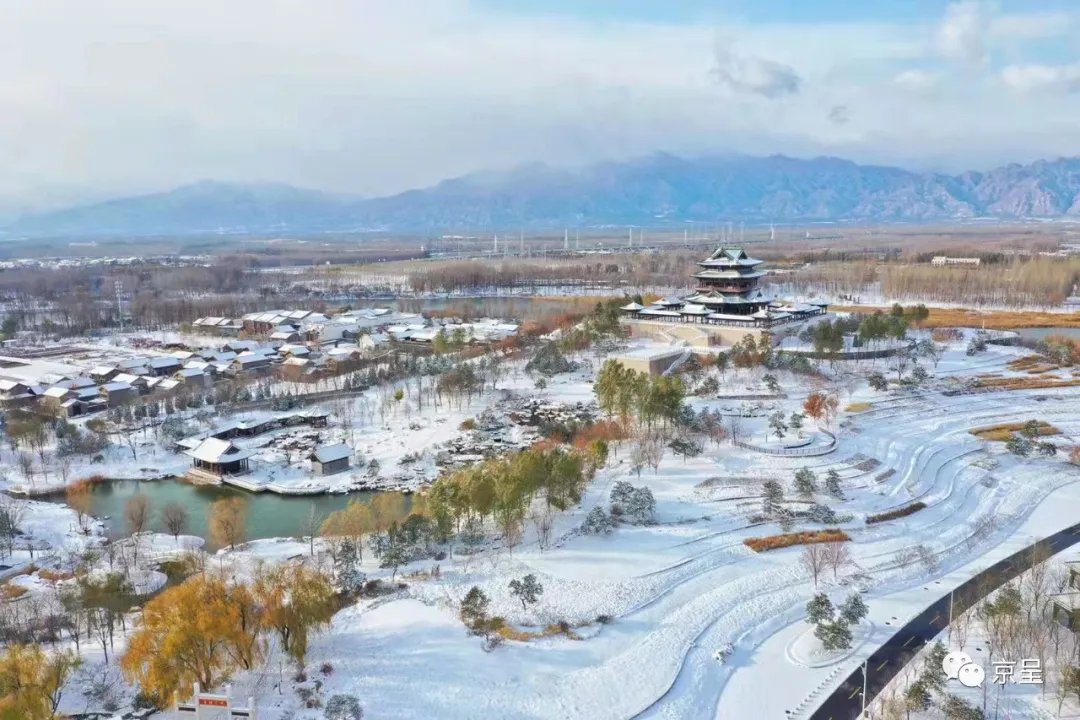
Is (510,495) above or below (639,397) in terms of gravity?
A: below

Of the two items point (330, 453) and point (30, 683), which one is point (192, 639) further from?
point (330, 453)

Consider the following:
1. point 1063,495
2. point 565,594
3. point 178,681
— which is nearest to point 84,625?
point 178,681

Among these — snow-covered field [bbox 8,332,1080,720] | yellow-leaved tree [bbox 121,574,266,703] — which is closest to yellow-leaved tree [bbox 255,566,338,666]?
yellow-leaved tree [bbox 121,574,266,703]

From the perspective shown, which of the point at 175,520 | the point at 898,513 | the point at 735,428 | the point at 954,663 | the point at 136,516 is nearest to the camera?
the point at 954,663

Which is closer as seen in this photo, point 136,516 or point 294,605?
point 294,605

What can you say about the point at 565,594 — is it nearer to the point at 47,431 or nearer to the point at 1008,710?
the point at 1008,710

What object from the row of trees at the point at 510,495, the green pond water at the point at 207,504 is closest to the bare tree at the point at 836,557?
the row of trees at the point at 510,495

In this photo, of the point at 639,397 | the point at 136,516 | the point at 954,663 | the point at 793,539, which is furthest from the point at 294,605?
the point at 639,397

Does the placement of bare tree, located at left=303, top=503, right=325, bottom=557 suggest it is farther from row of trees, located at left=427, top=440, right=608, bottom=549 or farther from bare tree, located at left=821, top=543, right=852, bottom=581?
bare tree, located at left=821, top=543, right=852, bottom=581
